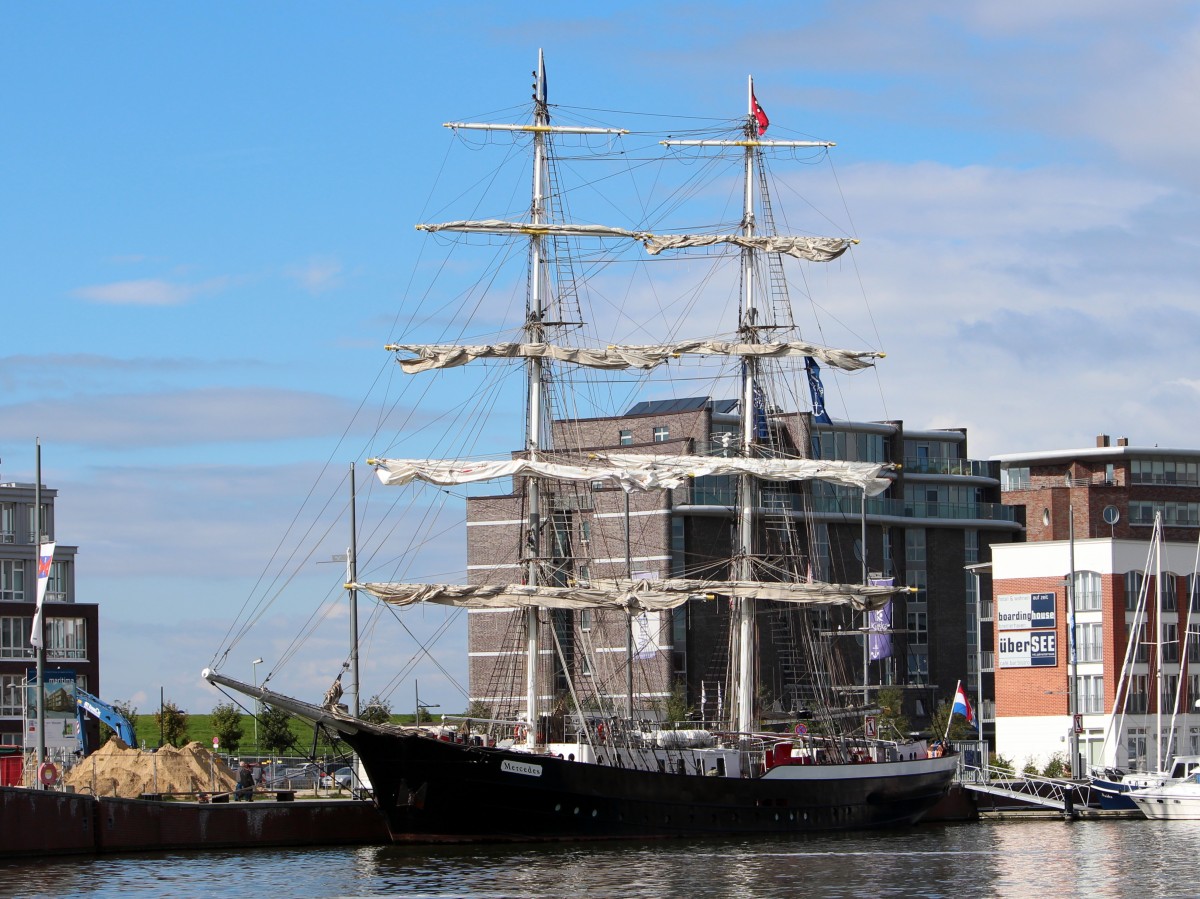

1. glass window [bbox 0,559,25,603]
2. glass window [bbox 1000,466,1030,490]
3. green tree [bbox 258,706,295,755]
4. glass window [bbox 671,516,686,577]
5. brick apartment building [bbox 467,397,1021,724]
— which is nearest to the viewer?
glass window [bbox 0,559,25,603]

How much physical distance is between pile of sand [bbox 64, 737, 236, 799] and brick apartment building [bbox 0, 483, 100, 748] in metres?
Answer: 38.5

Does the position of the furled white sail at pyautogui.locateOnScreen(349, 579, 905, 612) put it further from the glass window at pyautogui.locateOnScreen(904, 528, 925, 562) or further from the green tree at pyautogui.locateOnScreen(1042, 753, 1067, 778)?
the glass window at pyautogui.locateOnScreen(904, 528, 925, 562)

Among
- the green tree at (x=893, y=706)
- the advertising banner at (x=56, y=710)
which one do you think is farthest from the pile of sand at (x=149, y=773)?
the green tree at (x=893, y=706)

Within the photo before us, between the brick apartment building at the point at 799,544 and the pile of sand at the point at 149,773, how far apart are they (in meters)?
37.9

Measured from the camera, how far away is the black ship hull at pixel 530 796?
6494cm

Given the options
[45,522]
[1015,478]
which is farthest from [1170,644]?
[45,522]

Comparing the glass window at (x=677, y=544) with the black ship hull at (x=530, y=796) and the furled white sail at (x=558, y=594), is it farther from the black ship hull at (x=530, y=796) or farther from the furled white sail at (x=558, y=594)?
the black ship hull at (x=530, y=796)

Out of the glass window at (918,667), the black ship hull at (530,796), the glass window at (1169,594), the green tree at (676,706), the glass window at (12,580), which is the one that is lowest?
the black ship hull at (530,796)

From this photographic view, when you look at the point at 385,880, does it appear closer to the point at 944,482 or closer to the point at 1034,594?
the point at 1034,594

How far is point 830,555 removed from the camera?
407 ft

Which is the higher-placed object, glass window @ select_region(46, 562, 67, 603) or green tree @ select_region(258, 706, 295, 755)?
glass window @ select_region(46, 562, 67, 603)

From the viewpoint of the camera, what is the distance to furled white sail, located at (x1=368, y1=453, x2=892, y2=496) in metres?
72.4

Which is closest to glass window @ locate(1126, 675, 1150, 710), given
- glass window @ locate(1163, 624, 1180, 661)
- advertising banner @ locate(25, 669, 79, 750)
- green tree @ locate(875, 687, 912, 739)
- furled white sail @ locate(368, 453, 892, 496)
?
glass window @ locate(1163, 624, 1180, 661)

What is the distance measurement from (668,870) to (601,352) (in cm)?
Answer: 2404
